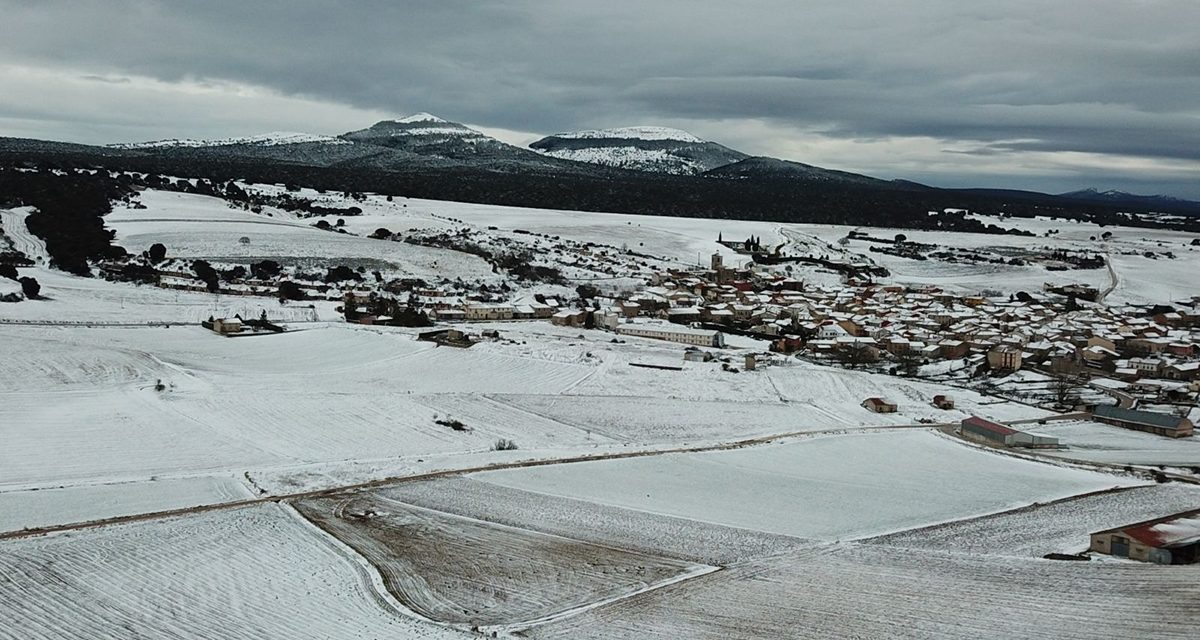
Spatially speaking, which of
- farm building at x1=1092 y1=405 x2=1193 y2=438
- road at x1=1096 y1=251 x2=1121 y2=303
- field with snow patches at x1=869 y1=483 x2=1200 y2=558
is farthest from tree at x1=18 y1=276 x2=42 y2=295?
road at x1=1096 y1=251 x2=1121 y2=303

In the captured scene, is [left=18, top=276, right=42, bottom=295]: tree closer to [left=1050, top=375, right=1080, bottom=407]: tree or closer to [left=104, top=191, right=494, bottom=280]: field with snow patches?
[left=104, top=191, right=494, bottom=280]: field with snow patches

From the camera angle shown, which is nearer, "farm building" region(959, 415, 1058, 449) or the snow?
the snow

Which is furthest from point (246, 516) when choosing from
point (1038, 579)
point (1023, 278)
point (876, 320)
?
point (1023, 278)

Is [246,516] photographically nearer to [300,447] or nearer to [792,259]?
[300,447]

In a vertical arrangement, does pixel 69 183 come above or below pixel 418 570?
above

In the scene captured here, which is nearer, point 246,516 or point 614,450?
point 246,516

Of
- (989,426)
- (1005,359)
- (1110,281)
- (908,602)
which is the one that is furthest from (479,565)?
(1110,281)
